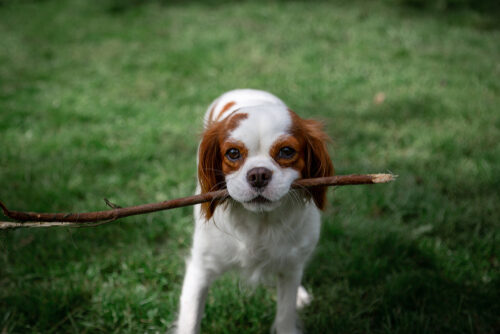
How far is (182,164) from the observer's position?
3818mm

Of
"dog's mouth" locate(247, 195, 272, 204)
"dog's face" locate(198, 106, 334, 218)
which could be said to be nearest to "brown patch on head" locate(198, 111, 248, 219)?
"dog's face" locate(198, 106, 334, 218)

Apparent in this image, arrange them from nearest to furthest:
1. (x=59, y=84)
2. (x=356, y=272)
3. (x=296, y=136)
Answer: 1. (x=296, y=136)
2. (x=356, y=272)
3. (x=59, y=84)

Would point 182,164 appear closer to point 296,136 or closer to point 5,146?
point 5,146

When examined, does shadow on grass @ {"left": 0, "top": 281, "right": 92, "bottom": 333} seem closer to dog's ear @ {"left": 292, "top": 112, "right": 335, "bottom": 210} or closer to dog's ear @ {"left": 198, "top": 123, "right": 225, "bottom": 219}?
dog's ear @ {"left": 198, "top": 123, "right": 225, "bottom": 219}

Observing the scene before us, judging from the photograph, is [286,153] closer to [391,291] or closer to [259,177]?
[259,177]

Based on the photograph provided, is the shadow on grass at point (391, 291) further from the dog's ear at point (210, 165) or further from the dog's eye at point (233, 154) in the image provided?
the dog's eye at point (233, 154)

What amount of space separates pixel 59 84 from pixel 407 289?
489 cm

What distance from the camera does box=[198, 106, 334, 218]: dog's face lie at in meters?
1.65

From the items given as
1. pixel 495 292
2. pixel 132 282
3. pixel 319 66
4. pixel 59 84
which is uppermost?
pixel 319 66

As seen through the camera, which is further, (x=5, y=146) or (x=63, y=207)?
(x=5, y=146)

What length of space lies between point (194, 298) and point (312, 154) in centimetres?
91

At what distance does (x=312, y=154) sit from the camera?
6.23 feet

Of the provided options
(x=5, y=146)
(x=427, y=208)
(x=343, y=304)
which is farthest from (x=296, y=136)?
(x=5, y=146)

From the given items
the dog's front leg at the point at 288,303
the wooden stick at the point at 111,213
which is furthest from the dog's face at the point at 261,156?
the dog's front leg at the point at 288,303
